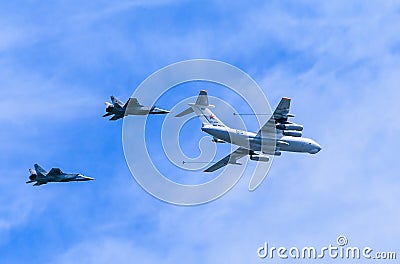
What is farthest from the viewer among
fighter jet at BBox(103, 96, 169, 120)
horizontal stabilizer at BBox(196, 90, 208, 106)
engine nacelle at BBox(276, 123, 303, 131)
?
fighter jet at BBox(103, 96, 169, 120)

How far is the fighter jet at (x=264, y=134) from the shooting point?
9244cm

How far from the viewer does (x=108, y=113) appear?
340 feet

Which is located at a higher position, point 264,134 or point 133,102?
point 133,102

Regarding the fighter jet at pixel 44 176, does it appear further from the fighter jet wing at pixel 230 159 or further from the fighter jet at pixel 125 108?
the fighter jet wing at pixel 230 159

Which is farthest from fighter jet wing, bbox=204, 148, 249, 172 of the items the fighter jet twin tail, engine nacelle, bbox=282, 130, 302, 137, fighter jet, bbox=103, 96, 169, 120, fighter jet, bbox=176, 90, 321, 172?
fighter jet, bbox=103, 96, 169, 120

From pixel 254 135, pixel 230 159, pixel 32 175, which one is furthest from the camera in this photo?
pixel 32 175

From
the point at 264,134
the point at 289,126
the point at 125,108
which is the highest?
the point at 125,108

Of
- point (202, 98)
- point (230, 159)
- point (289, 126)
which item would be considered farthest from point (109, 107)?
point (289, 126)

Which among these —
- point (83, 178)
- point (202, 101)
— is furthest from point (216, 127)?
point (83, 178)

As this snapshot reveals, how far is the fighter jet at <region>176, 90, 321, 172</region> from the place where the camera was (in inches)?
3639

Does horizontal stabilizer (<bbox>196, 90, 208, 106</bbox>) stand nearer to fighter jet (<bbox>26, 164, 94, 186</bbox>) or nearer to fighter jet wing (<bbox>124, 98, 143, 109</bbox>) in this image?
fighter jet wing (<bbox>124, 98, 143, 109</bbox>)

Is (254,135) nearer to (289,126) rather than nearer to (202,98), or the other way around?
(289,126)

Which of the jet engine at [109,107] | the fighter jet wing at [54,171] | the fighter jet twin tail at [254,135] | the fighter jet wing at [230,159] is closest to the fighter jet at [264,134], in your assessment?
the fighter jet twin tail at [254,135]

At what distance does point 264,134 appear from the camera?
94.4m
